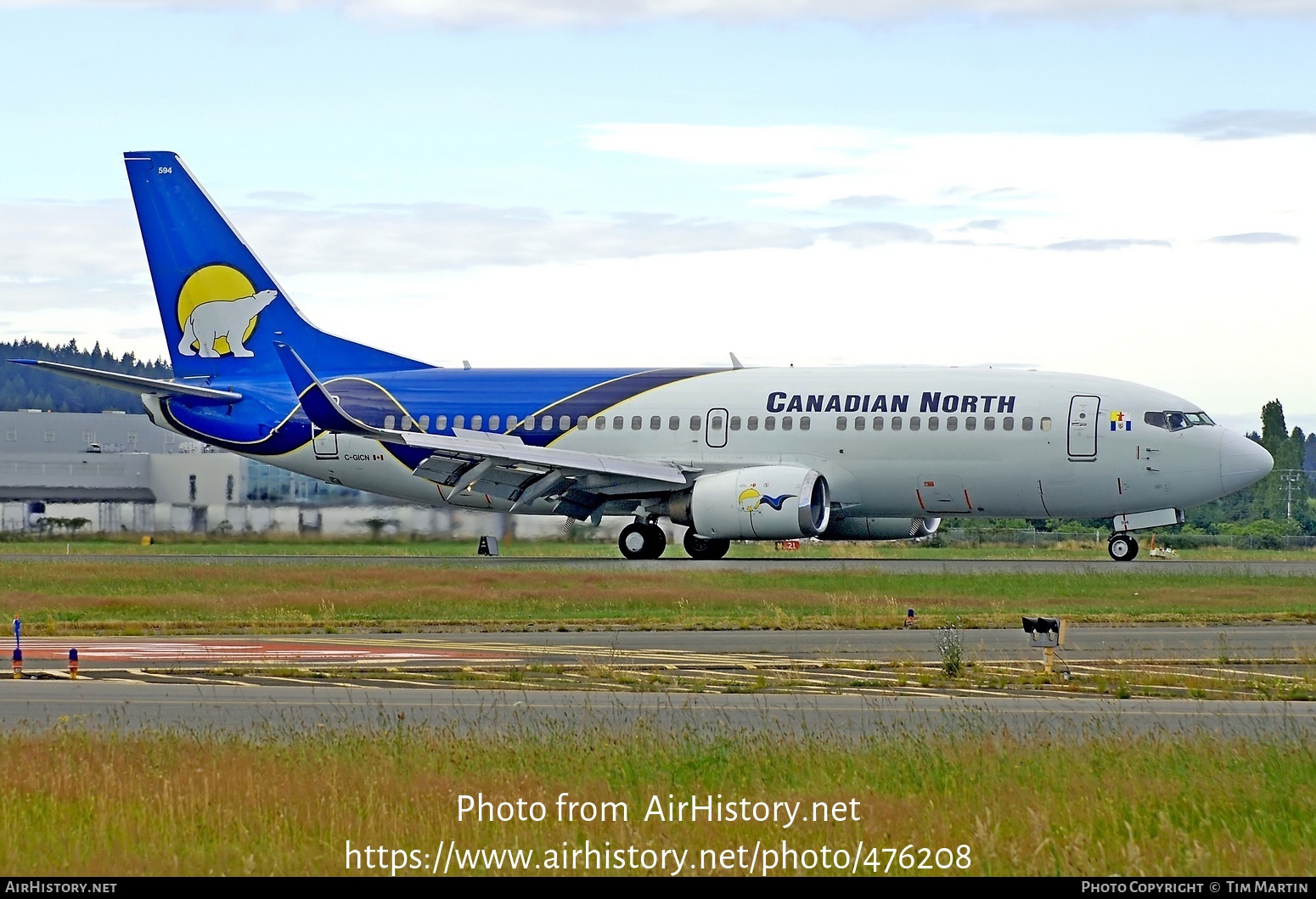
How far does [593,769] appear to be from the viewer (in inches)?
528

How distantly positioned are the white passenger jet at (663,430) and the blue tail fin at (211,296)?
0.06 m

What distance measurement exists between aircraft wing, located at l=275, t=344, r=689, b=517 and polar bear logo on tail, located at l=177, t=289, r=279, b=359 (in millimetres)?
6066

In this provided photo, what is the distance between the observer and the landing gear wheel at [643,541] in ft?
152

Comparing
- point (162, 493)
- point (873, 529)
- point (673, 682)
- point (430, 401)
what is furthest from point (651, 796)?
point (162, 493)

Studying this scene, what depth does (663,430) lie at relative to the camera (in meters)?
46.8

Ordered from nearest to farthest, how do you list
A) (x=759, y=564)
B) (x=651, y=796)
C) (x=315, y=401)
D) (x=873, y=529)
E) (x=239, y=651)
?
(x=651, y=796), (x=239, y=651), (x=759, y=564), (x=315, y=401), (x=873, y=529)

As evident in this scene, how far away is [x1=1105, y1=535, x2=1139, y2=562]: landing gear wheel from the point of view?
44.2m

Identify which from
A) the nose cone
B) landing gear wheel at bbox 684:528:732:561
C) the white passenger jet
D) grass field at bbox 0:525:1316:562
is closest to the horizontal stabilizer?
the white passenger jet

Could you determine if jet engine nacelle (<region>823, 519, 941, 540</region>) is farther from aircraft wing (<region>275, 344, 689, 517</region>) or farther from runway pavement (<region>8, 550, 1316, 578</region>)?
aircraft wing (<region>275, 344, 689, 517</region>)

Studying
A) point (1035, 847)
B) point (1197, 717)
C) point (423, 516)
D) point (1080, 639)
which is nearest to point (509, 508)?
point (423, 516)

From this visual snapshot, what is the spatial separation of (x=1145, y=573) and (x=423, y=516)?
22.1 m

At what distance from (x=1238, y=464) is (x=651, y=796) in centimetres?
3400

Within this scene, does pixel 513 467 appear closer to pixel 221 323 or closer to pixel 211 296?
pixel 221 323
